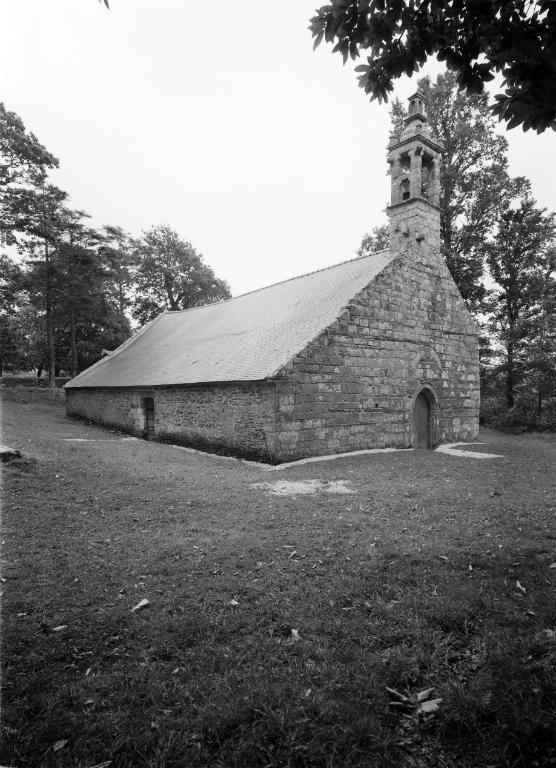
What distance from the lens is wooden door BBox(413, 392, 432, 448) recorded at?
14.9 metres

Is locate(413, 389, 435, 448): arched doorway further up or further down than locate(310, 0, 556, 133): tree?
further down

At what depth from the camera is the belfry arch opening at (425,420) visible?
49.2 ft

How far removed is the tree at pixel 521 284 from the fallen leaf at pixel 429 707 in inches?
948

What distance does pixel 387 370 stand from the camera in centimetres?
1359

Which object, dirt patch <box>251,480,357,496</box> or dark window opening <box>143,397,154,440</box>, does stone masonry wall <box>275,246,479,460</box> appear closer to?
dirt patch <box>251,480,357,496</box>

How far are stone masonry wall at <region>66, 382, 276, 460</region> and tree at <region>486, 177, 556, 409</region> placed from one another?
A: 18458 mm

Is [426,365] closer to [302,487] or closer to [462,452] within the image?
[462,452]

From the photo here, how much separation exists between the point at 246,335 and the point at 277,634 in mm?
12853

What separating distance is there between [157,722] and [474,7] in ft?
20.4

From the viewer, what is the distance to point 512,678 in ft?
8.09

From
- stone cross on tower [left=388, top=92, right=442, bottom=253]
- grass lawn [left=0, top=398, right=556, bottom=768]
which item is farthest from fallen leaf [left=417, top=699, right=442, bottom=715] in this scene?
stone cross on tower [left=388, top=92, right=442, bottom=253]

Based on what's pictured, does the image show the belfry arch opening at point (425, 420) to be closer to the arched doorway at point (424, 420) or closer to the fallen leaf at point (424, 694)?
the arched doorway at point (424, 420)

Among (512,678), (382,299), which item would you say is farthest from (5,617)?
(382,299)

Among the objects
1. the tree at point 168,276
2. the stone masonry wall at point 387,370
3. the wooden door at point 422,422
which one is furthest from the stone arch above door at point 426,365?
the tree at point 168,276
